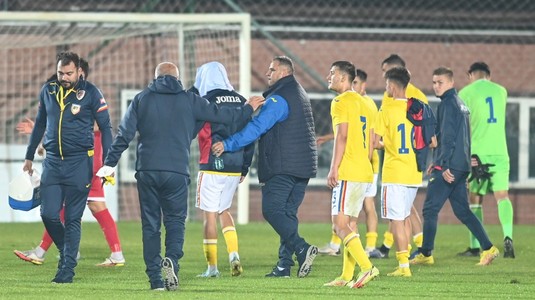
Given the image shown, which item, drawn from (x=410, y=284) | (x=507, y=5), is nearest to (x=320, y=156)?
(x=507, y=5)

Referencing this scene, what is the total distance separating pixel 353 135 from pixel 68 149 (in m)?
2.46

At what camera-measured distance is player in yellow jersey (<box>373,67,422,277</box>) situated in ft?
38.8

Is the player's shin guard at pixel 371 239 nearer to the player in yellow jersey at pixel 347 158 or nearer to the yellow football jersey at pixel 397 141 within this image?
the yellow football jersey at pixel 397 141

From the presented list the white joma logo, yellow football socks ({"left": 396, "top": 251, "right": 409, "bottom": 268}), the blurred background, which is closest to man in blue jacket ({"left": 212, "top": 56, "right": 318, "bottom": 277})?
the white joma logo

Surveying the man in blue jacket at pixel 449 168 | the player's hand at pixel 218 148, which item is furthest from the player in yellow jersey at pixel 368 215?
the player's hand at pixel 218 148

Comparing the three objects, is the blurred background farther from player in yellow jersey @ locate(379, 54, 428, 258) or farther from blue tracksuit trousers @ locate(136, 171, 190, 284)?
blue tracksuit trousers @ locate(136, 171, 190, 284)

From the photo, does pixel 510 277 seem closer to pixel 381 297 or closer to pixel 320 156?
pixel 381 297

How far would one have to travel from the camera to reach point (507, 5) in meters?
23.1

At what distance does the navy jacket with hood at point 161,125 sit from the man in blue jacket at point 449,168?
3.58 metres

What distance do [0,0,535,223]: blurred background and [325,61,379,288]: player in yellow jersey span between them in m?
9.66

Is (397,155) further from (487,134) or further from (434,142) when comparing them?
(487,134)

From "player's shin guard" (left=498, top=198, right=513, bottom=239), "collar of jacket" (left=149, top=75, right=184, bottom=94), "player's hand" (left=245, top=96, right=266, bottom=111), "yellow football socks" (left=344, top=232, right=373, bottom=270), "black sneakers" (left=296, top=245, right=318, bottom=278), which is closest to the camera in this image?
"collar of jacket" (left=149, top=75, right=184, bottom=94)

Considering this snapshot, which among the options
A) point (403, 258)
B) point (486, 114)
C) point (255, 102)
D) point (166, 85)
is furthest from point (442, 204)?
point (166, 85)

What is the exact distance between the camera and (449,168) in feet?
42.0
